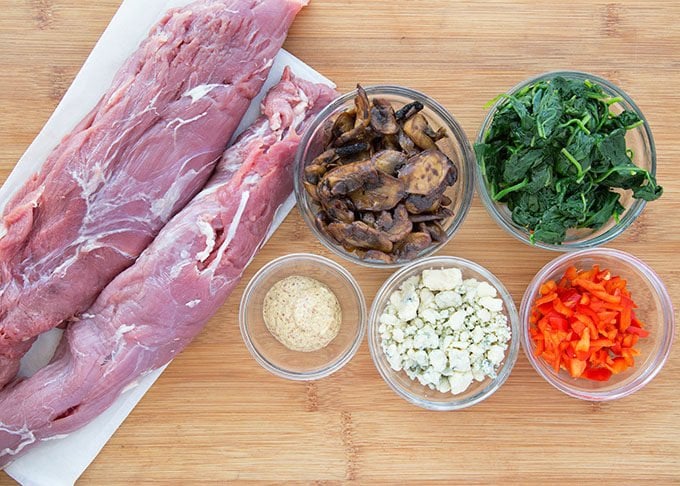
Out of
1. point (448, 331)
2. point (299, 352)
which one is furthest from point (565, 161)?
point (299, 352)

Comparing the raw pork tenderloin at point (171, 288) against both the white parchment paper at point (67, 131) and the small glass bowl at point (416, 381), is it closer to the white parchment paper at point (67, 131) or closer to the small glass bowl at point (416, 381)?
the white parchment paper at point (67, 131)

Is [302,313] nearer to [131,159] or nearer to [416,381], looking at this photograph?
[416,381]

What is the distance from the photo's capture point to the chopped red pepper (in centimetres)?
217

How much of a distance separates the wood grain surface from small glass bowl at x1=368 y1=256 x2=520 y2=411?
0.09 m

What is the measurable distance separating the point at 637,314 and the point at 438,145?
96cm

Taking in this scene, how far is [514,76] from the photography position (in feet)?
7.70

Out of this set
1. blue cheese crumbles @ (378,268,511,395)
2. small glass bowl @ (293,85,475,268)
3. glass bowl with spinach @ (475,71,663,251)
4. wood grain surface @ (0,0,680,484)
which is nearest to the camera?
glass bowl with spinach @ (475,71,663,251)

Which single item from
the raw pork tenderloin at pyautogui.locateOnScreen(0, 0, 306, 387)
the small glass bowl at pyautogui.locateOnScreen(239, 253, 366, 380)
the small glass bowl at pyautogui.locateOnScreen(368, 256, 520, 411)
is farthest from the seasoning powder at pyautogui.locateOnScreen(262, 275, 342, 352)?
the raw pork tenderloin at pyautogui.locateOnScreen(0, 0, 306, 387)

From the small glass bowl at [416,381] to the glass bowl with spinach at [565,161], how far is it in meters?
0.23

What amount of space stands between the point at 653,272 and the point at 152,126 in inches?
70.8

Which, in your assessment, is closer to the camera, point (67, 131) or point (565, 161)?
point (565, 161)

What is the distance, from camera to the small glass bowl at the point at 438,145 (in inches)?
83.8

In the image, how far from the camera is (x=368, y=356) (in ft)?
7.90

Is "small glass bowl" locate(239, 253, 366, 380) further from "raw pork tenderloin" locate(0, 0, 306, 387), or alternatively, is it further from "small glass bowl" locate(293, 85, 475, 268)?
"raw pork tenderloin" locate(0, 0, 306, 387)
